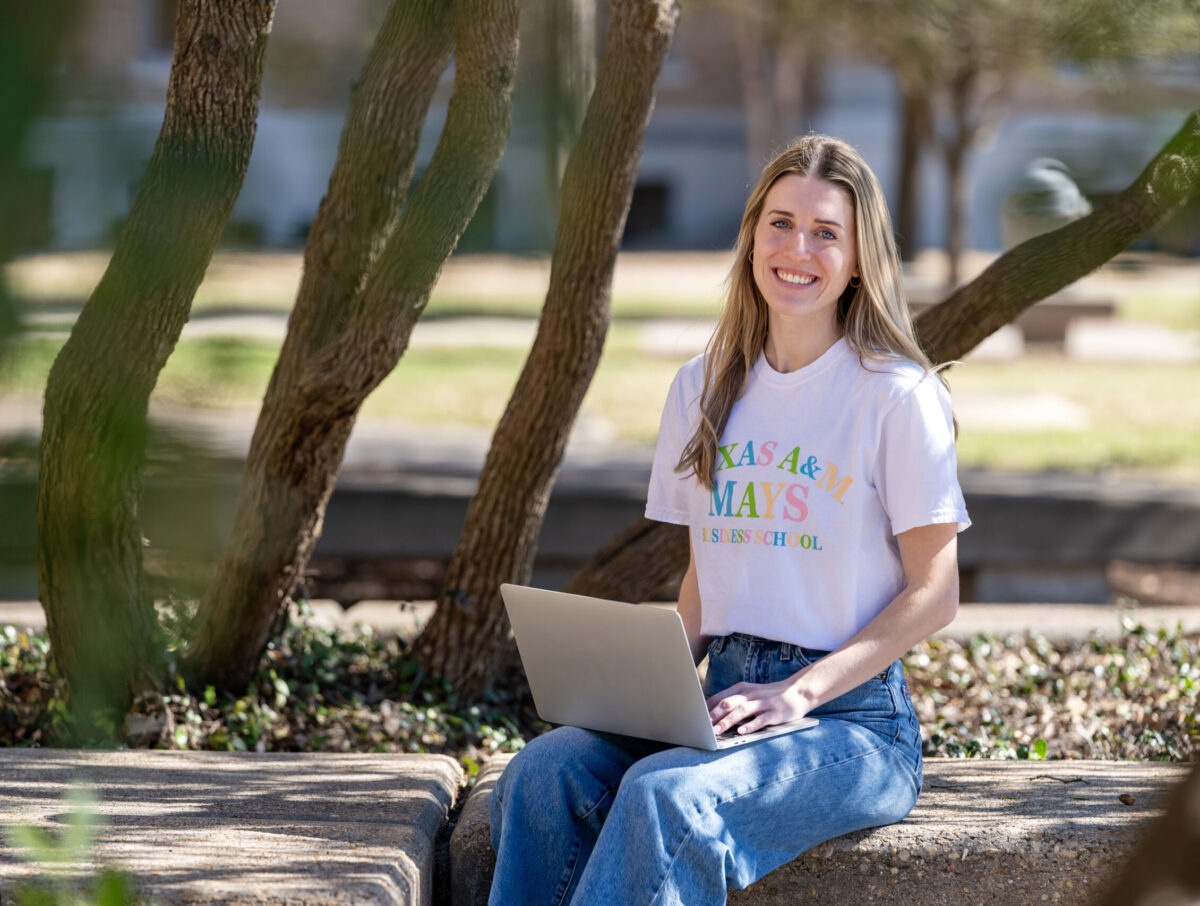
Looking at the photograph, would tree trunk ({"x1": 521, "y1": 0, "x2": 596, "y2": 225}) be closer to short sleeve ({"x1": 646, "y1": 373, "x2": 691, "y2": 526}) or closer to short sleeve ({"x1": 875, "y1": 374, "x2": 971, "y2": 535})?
short sleeve ({"x1": 875, "y1": 374, "x2": 971, "y2": 535})

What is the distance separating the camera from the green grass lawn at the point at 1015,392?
837cm

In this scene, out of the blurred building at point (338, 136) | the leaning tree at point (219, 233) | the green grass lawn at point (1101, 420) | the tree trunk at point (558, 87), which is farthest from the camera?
the green grass lawn at point (1101, 420)

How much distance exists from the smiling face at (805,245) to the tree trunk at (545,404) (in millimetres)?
638

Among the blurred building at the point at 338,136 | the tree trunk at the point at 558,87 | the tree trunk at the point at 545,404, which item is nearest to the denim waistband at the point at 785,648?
the tree trunk at the point at 545,404

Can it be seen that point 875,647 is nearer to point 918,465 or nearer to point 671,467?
point 918,465

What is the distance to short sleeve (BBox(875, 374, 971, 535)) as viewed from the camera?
2346 mm

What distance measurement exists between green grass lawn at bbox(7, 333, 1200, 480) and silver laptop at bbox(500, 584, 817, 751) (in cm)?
302

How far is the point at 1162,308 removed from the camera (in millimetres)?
895

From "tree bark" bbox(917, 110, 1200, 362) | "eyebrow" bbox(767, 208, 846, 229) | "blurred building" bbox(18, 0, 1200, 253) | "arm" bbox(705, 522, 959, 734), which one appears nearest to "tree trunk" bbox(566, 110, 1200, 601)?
"tree bark" bbox(917, 110, 1200, 362)

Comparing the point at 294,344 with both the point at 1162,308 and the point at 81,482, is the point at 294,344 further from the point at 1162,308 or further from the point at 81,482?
the point at 1162,308

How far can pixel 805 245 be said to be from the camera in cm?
250

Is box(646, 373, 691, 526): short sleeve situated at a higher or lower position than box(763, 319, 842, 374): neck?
lower

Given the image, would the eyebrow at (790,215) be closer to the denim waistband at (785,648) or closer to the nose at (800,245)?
Answer: the nose at (800,245)

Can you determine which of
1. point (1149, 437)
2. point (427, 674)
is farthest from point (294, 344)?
point (1149, 437)
